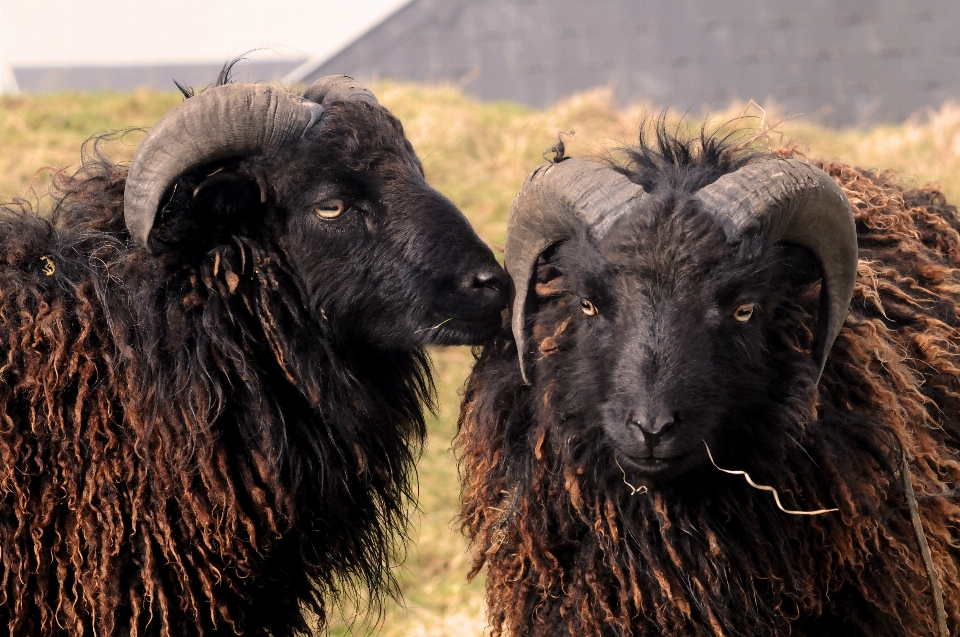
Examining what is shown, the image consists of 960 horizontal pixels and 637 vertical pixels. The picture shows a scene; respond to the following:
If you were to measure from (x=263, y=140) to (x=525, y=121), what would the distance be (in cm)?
1021

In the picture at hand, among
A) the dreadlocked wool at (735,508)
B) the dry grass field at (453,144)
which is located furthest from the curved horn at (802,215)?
the dry grass field at (453,144)

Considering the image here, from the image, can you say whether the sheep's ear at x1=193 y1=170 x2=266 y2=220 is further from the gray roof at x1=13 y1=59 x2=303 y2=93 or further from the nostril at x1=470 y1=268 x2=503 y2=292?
the gray roof at x1=13 y1=59 x2=303 y2=93

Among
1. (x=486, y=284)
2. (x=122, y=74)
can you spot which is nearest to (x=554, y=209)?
(x=486, y=284)

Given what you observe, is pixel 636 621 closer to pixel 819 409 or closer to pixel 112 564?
pixel 819 409

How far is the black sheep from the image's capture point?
3754mm

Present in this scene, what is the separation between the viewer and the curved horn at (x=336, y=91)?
4.27 meters

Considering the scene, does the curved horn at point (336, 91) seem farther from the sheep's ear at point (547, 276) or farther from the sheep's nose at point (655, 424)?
the sheep's nose at point (655, 424)

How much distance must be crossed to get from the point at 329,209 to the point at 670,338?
4.49 feet

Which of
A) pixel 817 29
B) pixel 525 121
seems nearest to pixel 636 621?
pixel 525 121

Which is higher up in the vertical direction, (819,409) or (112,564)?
(819,409)

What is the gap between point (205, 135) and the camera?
3.80 metres

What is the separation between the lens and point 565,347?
382cm

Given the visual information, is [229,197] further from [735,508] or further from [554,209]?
[735,508]

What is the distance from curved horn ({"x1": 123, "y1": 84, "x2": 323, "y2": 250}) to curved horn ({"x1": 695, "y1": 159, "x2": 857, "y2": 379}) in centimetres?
155
